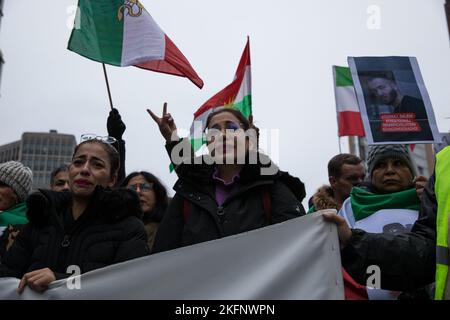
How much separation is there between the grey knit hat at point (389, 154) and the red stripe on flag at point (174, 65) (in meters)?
2.08

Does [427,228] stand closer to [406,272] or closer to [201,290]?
[406,272]

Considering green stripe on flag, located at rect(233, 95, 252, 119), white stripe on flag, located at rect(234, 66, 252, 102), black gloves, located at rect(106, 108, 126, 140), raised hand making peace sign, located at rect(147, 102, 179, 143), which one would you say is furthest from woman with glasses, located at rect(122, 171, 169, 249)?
white stripe on flag, located at rect(234, 66, 252, 102)

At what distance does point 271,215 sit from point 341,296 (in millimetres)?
656

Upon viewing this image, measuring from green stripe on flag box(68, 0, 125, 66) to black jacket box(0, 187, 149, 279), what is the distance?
2.30 meters

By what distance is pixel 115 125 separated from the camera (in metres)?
4.30

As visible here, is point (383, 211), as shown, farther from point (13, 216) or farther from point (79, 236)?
point (13, 216)

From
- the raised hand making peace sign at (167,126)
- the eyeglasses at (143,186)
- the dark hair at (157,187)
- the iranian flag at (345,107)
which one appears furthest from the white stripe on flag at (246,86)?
the raised hand making peace sign at (167,126)

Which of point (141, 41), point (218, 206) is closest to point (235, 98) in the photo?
point (141, 41)

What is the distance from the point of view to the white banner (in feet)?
6.79

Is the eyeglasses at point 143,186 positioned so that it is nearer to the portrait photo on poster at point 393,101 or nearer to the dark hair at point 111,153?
the dark hair at point 111,153

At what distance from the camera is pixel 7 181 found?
363 centimetres

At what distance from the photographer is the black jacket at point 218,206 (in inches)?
98.5

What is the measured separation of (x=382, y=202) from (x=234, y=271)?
132cm

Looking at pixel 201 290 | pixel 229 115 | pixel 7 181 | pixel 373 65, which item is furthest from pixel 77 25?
pixel 201 290
